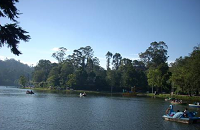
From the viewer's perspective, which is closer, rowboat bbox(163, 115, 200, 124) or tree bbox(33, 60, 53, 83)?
rowboat bbox(163, 115, 200, 124)

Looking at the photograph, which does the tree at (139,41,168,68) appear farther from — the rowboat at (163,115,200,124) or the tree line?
the rowboat at (163,115,200,124)

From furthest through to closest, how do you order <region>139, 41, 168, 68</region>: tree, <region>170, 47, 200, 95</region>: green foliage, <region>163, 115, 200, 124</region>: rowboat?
<region>139, 41, 168, 68</region>: tree, <region>170, 47, 200, 95</region>: green foliage, <region>163, 115, 200, 124</region>: rowboat

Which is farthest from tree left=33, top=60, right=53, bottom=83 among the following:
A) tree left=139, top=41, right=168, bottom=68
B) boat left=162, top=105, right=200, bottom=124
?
boat left=162, top=105, right=200, bottom=124

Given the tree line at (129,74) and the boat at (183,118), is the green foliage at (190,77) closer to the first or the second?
the tree line at (129,74)

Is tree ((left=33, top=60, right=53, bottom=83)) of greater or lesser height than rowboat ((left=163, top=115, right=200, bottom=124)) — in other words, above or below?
above

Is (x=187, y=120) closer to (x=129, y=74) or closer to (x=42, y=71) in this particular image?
(x=129, y=74)

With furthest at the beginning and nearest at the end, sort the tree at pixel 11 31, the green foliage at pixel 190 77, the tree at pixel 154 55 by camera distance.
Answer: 1. the tree at pixel 154 55
2. the green foliage at pixel 190 77
3. the tree at pixel 11 31

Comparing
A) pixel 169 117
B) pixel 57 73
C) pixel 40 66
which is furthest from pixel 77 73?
pixel 169 117

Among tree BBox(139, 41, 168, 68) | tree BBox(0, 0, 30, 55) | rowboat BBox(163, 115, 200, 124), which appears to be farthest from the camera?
tree BBox(139, 41, 168, 68)

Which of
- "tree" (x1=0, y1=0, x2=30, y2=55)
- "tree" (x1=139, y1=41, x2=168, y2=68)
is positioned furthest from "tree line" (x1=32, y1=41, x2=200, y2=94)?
"tree" (x1=0, y1=0, x2=30, y2=55)

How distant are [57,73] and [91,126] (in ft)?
288

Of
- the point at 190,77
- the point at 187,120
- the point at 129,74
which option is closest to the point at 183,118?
the point at 187,120

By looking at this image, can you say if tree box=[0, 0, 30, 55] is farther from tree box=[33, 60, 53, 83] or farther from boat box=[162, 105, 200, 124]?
tree box=[33, 60, 53, 83]

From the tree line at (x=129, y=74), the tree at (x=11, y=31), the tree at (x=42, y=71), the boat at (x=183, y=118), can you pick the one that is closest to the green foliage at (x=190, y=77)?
the tree line at (x=129, y=74)
